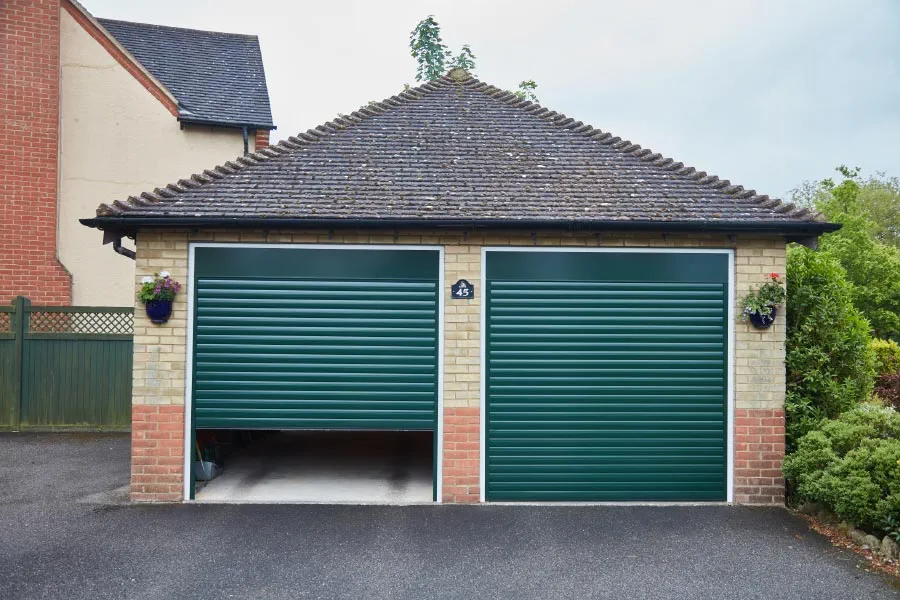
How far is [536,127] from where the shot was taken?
869 centimetres

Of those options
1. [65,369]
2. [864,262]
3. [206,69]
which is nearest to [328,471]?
[65,369]

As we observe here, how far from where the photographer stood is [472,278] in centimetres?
671

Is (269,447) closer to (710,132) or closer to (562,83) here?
(562,83)

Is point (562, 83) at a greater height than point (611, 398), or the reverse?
point (562, 83)

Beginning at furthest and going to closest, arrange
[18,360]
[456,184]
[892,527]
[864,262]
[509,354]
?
[864,262] < [18,360] < [456,184] < [509,354] < [892,527]

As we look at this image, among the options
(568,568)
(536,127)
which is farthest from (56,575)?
(536,127)

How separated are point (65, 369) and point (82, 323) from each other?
79 centimetres

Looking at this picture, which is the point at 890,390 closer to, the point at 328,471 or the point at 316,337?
the point at 328,471

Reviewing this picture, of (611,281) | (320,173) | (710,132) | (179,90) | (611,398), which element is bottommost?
(611,398)

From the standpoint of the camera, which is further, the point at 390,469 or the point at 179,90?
the point at 179,90

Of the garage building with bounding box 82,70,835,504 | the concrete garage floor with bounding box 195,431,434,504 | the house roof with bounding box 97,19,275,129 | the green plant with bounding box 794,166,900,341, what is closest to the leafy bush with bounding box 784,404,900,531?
the garage building with bounding box 82,70,835,504

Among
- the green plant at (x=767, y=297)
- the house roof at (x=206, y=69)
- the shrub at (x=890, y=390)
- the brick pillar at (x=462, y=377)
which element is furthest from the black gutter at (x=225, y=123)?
the shrub at (x=890, y=390)

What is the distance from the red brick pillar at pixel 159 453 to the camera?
258 inches

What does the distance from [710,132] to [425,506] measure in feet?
146
